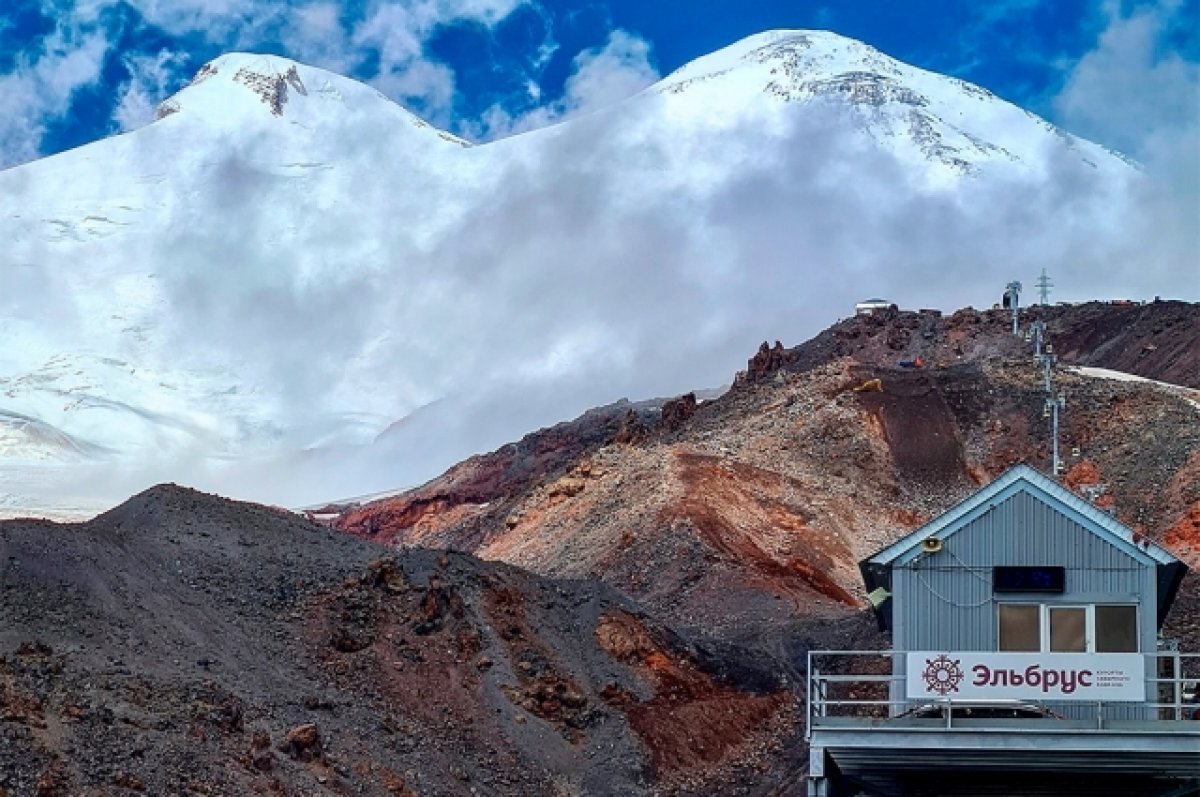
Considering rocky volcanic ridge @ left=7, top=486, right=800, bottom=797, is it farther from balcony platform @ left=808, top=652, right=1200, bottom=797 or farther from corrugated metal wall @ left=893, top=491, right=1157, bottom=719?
corrugated metal wall @ left=893, top=491, right=1157, bottom=719

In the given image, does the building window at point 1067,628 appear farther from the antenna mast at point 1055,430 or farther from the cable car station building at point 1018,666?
the antenna mast at point 1055,430

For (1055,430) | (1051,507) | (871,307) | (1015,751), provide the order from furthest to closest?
(871,307) → (1055,430) → (1051,507) → (1015,751)

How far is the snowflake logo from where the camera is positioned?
85.4 ft

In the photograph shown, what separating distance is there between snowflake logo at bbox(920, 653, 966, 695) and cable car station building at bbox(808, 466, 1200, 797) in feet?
0.06

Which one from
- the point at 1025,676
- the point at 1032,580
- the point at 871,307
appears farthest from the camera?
the point at 871,307

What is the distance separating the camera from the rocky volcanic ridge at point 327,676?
30984 mm

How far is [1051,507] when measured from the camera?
27.9 metres

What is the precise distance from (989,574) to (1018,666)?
2.00 metres

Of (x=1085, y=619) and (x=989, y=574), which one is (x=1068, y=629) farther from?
(x=989, y=574)

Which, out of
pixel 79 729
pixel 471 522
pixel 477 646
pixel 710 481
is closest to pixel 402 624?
pixel 477 646

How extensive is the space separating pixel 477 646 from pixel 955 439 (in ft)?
146

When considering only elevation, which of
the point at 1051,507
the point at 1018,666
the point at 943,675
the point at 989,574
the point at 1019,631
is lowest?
the point at 943,675

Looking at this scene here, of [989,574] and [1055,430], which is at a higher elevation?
[1055,430]

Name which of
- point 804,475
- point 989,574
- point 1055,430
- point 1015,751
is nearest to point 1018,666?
point 1015,751
